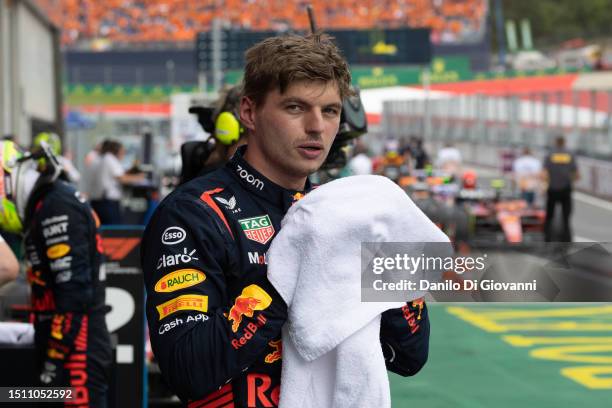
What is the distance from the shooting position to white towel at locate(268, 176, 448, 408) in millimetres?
1966

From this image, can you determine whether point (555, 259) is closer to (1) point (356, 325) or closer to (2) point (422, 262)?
(2) point (422, 262)

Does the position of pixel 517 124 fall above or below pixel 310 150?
below

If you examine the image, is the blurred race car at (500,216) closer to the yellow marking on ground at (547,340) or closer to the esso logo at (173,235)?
the yellow marking on ground at (547,340)

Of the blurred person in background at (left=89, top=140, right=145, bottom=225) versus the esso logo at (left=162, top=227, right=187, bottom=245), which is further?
the blurred person in background at (left=89, top=140, right=145, bottom=225)

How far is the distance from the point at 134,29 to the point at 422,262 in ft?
203

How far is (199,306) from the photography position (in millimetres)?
2021

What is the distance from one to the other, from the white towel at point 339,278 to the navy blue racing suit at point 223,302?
0.05 m

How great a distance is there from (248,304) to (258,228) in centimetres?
21

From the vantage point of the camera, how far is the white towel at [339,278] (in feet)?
6.45

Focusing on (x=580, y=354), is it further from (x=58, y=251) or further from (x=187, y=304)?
(x=58, y=251)

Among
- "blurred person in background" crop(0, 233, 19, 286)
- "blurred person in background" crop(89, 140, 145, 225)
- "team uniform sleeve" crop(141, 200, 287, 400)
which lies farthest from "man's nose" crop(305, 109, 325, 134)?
"blurred person in background" crop(89, 140, 145, 225)

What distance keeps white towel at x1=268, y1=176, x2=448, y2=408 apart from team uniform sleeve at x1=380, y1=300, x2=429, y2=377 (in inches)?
1.6

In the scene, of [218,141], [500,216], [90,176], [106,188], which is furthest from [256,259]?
[90,176]

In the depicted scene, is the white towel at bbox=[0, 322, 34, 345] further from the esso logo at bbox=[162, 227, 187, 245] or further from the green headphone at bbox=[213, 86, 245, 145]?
the esso logo at bbox=[162, 227, 187, 245]
